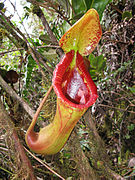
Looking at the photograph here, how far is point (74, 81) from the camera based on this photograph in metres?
0.96

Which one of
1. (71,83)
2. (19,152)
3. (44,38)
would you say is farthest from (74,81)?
(19,152)

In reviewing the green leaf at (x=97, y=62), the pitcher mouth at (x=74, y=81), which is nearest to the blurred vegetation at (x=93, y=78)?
the green leaf at (x=97, y=62)

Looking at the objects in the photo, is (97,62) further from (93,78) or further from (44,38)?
(44,38)

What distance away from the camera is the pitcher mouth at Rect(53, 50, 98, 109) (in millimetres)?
783

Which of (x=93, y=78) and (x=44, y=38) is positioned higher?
(x=44, y=38)

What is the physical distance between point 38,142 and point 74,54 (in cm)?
55

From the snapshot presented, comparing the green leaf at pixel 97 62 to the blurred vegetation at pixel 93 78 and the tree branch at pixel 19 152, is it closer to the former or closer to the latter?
the blurred vegetation at pixel 93 78

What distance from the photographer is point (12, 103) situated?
4.23ft

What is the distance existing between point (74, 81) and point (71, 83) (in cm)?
2

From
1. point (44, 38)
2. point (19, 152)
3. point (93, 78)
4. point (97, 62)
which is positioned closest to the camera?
point (19, 152)

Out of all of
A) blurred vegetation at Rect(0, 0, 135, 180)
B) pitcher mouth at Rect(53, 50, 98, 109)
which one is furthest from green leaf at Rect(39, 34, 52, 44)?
pitcher mouth at Rect(53, 50, 98, 109)

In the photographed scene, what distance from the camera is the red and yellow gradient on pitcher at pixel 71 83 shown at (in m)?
0.74

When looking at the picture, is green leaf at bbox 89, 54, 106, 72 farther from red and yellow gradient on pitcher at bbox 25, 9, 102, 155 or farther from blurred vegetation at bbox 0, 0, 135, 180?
red and yellow gradient on pitcher at bbox 25, 9, 102, 155

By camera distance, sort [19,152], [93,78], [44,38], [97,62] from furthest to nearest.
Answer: [93,78]
[97,62]
[44,38]
[19,152]
